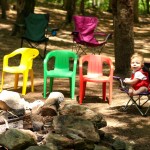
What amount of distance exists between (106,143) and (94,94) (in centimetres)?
261

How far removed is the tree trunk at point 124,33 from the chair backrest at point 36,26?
239 cm

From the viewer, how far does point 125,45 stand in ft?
26.1

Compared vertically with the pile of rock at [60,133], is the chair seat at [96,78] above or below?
above

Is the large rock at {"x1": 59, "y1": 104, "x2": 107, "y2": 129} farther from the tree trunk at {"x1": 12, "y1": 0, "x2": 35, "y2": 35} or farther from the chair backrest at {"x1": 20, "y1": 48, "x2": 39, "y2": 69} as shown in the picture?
the tree trunk at {"x1": 12, "y1": 0, "x2": 35, "y2": 35}

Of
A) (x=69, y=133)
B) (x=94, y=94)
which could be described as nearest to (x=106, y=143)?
(x=69, y=133)

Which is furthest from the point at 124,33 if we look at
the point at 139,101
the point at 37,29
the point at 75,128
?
the point at 75,128

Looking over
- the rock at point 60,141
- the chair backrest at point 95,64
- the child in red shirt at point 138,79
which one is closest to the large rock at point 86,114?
the rock at point 60,141

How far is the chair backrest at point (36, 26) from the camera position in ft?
32.5

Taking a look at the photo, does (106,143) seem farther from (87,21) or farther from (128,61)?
(87,21)

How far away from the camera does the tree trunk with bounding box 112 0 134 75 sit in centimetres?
788

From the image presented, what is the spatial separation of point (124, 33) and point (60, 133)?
13.3ft

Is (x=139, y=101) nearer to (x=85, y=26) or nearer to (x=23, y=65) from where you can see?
(x=23, y=65)

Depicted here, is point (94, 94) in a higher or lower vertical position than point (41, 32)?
lower

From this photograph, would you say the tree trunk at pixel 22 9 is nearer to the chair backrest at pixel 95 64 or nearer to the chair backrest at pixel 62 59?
the chair backrest at pixel 62 59
